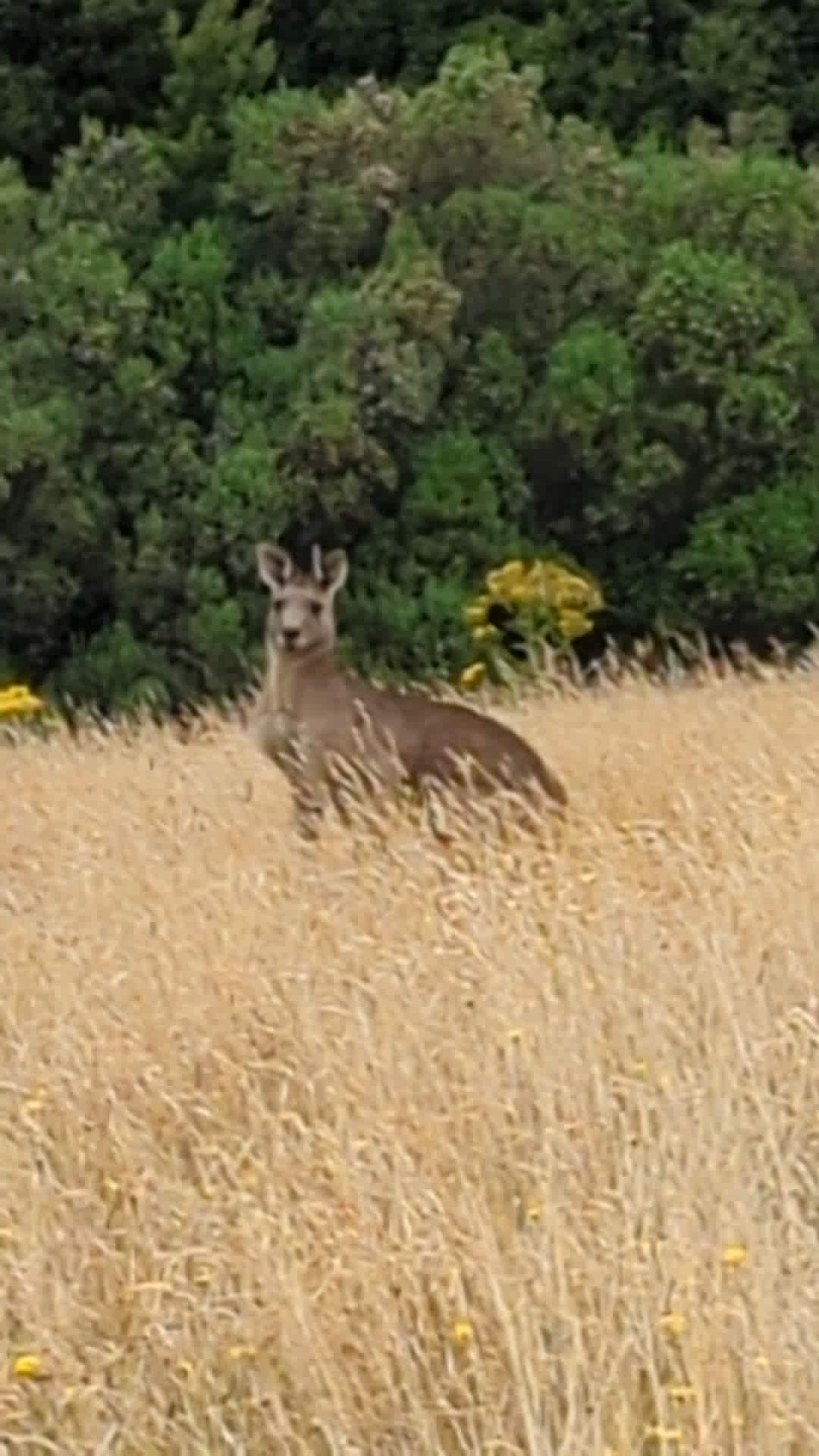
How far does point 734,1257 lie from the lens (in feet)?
15.8

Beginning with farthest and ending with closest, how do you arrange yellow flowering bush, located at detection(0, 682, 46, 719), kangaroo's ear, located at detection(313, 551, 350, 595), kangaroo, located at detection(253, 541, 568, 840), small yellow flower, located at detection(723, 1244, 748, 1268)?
yellow flowering bush, located at detection(0, 682, 46, 719)
kangaroo's ear, located at detection(313, 551, 350, 595)
kangaroo, located at detection(253, 541, 568, 840)
small yellow flower, located at detection(723, 1244, 748, 1268)

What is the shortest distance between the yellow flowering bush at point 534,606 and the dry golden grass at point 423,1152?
1351 cm

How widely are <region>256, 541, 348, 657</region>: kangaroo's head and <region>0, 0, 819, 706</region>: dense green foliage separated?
10655mm

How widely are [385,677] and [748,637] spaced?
3.76 meters

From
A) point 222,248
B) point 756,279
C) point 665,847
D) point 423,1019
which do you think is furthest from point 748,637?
point 423,1019

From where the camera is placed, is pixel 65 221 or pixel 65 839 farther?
pixel 65 221

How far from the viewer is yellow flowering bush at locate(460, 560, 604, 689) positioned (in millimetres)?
22188

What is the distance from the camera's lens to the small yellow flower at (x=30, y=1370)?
15.9 ft

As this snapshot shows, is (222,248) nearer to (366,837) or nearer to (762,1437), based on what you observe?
(366,837)

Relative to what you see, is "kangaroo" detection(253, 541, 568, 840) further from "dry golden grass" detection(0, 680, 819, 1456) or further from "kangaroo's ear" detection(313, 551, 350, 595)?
"dry golden grass" detection(0, 680, 819, 1456)

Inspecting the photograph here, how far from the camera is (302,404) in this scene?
23.7m

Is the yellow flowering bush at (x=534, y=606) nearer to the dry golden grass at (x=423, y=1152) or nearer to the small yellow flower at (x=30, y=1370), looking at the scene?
the dry golden grass at (x=423, y=1152)

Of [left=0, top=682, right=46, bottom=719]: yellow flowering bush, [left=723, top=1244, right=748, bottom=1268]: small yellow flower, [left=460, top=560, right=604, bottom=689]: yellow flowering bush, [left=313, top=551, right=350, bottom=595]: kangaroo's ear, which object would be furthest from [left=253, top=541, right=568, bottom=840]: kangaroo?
[left=460, top=560, right=604, bottom=689]: yellow flowering bush

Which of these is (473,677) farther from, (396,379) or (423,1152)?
(423,1152)
